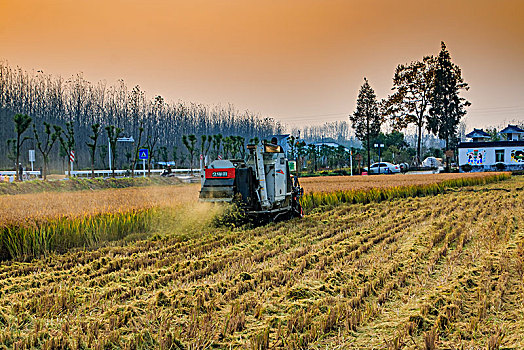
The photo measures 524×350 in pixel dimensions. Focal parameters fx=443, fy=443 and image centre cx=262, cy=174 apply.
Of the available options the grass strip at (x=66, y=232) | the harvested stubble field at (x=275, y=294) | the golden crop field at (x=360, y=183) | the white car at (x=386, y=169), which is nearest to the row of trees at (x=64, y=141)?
the golden crop field at (x=360, y=183)

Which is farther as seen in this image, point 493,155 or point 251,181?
point 493,155

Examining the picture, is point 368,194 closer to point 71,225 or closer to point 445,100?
point 71,225

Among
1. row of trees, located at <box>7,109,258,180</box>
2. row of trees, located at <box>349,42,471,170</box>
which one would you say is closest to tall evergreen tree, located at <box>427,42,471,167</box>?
row of trees, located at <box>349,42,471,170</box>

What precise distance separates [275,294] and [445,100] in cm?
5992

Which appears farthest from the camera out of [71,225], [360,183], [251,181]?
[360,183]

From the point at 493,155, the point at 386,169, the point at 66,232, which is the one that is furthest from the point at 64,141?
the point at 493,155

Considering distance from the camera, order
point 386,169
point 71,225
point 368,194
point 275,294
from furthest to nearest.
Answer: point 386,169 → point 368,194 → point 71,225 → point 275,294

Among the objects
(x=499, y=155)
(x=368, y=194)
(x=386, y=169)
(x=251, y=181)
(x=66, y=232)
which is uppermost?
(x=499, y=155)

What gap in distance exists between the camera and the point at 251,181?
35.8ft

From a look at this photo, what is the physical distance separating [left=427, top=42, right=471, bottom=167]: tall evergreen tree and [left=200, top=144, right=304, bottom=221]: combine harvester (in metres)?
51.7

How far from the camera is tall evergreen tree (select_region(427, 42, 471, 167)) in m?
57.9

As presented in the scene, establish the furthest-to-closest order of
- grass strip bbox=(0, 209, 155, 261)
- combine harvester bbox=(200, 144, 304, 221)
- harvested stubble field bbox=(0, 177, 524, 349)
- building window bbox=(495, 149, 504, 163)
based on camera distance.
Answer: building window bbox=(495, 149, 504, 163) < combine harvester bbox=(200, 144, 304, 221) < grass strip bbox=(0, 209, 155, 261) < harvested stubble field bbox=(0, 177, 524, 349)

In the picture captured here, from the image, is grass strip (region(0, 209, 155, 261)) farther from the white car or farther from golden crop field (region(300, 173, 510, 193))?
the white car

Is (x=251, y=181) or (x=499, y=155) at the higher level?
(x=499, y=155)
